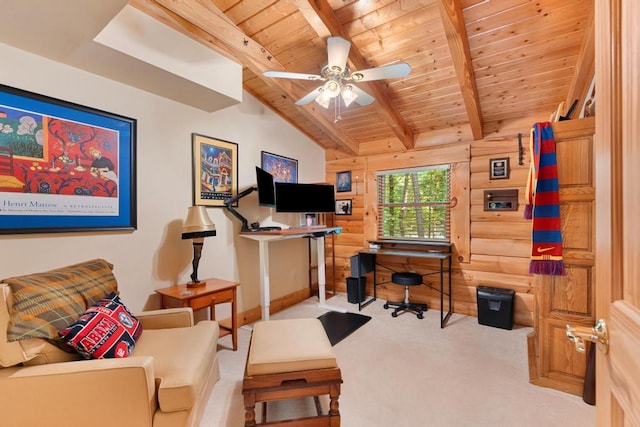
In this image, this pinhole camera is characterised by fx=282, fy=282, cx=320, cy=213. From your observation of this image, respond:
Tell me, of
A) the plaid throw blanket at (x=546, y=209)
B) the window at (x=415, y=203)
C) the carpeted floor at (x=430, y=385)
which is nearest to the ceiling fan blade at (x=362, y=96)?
the plaid throw blanket at (x=546, y=209)

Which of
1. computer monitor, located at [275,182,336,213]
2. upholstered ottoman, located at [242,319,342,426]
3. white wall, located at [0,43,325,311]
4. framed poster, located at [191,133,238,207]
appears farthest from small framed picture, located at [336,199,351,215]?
upholstered ottoman, located at [242,319,342,426]

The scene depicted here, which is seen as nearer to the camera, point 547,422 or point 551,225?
point 547,422

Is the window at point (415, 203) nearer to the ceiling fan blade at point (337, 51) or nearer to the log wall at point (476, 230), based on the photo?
the log wall at point (476, 230)

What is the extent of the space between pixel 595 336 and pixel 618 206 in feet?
1.03

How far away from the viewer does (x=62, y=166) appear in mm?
2045

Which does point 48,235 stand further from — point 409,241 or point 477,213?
point 477,213

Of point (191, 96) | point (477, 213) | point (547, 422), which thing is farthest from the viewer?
point (477, 213)

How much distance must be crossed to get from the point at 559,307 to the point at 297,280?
3.02 m

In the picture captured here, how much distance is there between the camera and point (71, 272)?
5.82 ft

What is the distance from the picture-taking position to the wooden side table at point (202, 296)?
2367mm

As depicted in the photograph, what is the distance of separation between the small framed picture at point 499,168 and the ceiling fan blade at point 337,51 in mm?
2369

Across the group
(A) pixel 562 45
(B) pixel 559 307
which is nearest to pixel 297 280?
(B) pixel 559 307

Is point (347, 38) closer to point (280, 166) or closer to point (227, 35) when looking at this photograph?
point (227, 35)

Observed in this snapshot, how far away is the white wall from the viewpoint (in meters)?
1.94
